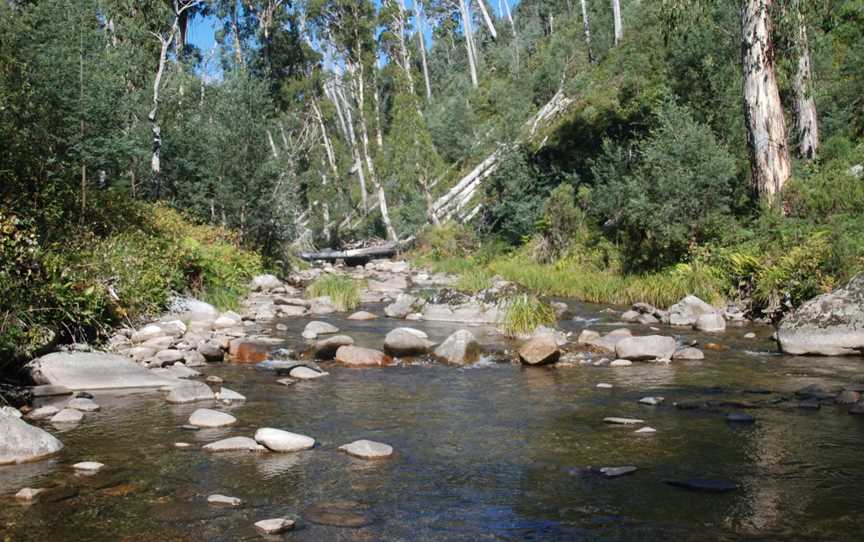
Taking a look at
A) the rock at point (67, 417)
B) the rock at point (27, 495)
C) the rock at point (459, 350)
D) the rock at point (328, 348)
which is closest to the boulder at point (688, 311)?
the rock at point (459, 350)

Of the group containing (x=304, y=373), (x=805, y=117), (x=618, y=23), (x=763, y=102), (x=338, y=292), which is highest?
(x=618, y=23)

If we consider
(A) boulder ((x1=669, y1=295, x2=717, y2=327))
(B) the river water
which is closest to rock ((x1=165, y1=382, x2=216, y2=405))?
(B) the river water

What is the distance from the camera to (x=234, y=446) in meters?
7.32

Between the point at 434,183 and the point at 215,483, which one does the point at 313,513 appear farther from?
the point at 434,183

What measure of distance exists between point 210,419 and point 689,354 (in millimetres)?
7509

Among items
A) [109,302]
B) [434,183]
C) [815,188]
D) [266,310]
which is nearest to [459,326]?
[266,310]

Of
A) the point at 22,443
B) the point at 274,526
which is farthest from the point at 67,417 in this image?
the point at 274,526

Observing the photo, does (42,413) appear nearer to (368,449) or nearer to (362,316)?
(368,449)

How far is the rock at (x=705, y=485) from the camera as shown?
6008 mm

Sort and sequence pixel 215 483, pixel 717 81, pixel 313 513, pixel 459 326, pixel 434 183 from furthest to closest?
pixel 434 183 < pixel 717 81 < pixel 459 326 < pixel 215 483 < pixel 313 513

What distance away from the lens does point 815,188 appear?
57.8 feet

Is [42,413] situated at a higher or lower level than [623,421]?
higher

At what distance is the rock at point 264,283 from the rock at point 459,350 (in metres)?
11.6

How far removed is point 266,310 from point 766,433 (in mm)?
13493
